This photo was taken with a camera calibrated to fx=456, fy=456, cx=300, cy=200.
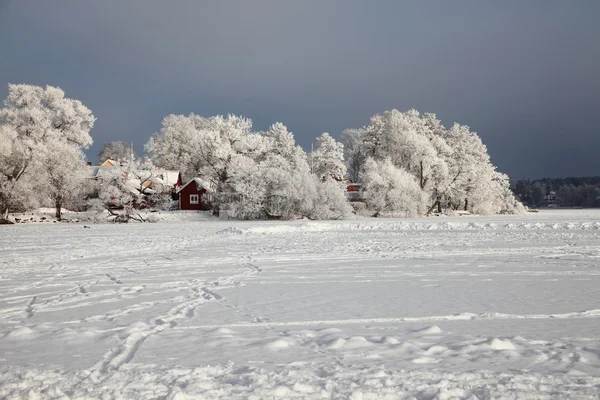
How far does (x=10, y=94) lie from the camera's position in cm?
4847

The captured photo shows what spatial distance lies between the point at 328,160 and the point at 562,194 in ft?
320

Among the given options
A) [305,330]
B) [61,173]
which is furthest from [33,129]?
[305,330]

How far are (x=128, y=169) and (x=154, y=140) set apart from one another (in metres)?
30.3

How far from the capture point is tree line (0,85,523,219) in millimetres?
45781

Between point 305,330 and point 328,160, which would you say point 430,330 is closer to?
point 305,330

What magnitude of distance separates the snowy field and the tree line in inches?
1366

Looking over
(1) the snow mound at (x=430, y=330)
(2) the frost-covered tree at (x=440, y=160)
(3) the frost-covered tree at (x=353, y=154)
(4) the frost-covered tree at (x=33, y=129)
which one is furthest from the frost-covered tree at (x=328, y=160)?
(1) the snow mound at (x=430, y=330)

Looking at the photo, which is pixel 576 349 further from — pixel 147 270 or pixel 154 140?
pixel 154 140

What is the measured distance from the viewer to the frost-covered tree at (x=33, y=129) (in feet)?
145

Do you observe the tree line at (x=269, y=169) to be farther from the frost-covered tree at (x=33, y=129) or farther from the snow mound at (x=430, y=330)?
the snow mound at (x=430, y=330)

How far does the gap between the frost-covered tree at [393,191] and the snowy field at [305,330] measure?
120ft

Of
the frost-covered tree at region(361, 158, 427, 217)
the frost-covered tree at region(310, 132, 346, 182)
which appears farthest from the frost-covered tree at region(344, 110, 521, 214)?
the frost-covered tree at region(310, 132, 346, 182)

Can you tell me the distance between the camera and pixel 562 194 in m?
127

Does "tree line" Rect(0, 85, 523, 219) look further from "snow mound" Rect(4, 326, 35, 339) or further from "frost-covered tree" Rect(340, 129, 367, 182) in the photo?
"snow mound" Rect(4, 326, 35, 339)
